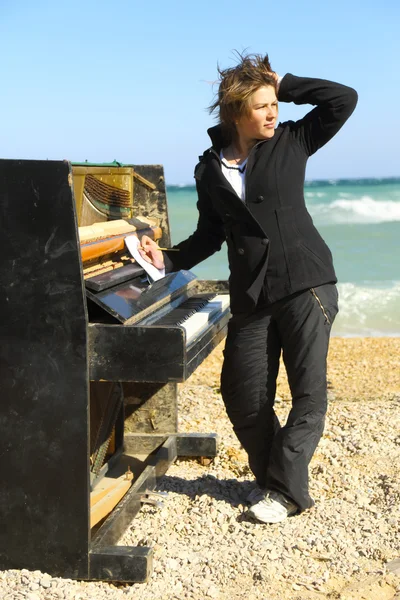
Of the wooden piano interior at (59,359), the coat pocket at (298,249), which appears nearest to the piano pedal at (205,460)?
the wooden piano interior at (59,359)

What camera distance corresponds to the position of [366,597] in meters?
3.33

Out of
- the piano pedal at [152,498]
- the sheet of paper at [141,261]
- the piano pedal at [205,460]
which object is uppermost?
the sheet of paper at [141,261]

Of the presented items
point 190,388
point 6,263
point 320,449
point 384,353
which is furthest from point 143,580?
point 384,353

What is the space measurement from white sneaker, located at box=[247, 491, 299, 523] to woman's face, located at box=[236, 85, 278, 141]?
1.61m

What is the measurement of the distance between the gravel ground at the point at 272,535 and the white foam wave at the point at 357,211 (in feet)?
76.7

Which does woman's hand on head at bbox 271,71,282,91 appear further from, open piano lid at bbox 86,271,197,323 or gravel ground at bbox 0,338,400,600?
gravel ground at bbox 0,338,400,600

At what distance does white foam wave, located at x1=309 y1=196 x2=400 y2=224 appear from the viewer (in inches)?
1138

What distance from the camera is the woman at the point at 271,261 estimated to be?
3824 mm

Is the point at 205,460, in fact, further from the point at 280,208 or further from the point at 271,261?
the point at 280,208

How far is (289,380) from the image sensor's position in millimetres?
4008

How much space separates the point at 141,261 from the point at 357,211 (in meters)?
27.0

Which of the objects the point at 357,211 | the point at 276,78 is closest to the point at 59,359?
the point at 276,78

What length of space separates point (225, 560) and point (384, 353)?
21.4ft

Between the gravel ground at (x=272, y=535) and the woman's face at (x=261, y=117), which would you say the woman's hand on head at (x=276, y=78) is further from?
the gravel ground at (x=272, y=535)
